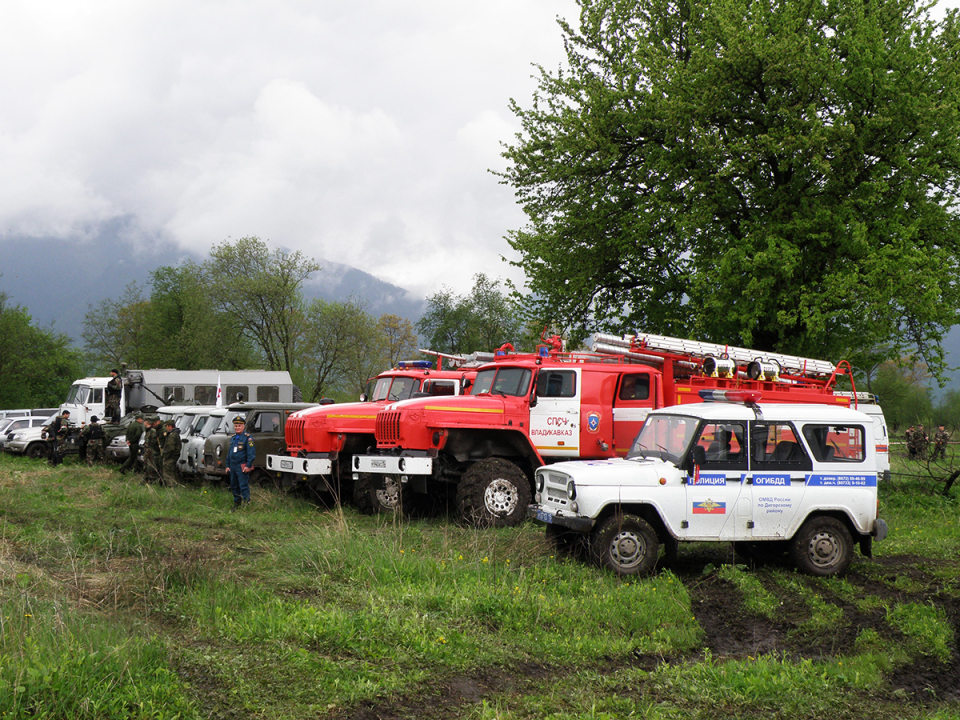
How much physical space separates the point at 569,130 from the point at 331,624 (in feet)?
57.8

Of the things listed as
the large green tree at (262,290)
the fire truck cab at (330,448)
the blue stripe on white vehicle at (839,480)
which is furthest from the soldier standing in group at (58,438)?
the large green tree at (262,290)

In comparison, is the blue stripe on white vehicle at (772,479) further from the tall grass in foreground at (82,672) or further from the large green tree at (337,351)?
the large green tree at (337,351)

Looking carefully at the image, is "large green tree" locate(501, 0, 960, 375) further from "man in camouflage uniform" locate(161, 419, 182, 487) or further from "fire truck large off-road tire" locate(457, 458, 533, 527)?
"man in camouflage uniform" locate(161, 419, 182, 487)

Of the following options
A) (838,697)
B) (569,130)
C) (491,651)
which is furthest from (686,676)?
(569,130)

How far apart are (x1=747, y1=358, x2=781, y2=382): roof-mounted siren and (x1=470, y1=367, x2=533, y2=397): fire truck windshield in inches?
158

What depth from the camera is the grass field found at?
5008mm

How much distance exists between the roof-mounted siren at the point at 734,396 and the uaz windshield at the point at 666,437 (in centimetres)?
76

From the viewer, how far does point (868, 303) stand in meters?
17.3

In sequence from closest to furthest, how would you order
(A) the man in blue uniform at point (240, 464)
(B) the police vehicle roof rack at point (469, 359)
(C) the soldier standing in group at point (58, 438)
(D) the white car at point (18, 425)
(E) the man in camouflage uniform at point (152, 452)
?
(A) the man in blue uniform at point (240, 464)
(B) the police vehicle roof rack at point (469, 359)
(E) the man in camouflage uniform at point (152, 452)
(C) the soldier standing in group at point (58, 438)
(D) the white car at point (18, 425)

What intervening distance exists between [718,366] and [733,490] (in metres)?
4.98

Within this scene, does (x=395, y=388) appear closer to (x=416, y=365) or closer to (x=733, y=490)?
(x=416, y=365)

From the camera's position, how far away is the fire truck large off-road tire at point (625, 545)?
862 centimetres

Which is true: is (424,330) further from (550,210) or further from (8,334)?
(550,210)

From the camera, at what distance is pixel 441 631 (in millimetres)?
6305
